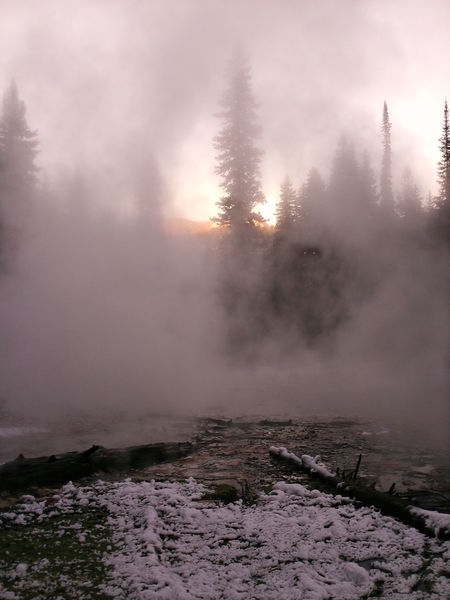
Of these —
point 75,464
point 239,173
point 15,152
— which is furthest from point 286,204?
point 75,464

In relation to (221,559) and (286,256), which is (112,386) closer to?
(221,559)

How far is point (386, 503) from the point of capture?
3994 millimetres

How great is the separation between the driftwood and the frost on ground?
0.43 metres

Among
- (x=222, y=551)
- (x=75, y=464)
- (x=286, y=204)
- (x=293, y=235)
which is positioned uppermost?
(x=286, y=204)

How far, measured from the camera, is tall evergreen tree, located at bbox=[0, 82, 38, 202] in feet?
39.9

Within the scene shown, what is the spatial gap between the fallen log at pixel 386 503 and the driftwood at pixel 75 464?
190cm

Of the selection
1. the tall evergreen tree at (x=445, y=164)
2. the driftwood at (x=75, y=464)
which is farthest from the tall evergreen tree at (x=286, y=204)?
the driftwood at (x=75, y=464)

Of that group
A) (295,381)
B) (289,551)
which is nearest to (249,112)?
(295,381)

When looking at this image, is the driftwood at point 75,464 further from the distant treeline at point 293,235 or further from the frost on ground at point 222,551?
the distant treeline at point 293,235

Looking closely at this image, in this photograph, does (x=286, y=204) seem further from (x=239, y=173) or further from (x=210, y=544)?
(x=210, y=544)

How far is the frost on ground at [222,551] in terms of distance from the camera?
2820mm

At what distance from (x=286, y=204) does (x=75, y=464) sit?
767 inches

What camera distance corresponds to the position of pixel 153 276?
A: 1141 cm

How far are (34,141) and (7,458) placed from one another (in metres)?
10.8
